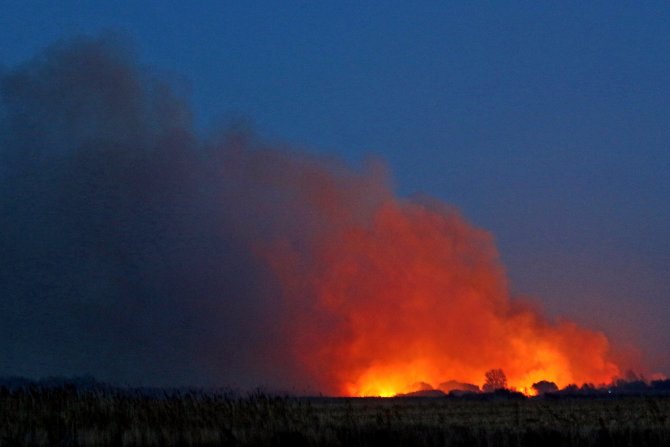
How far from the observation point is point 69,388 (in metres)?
38.8

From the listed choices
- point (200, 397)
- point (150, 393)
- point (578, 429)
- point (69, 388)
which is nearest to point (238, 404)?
point (200, 397)

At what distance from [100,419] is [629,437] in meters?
18.3

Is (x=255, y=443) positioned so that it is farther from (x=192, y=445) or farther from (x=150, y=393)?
(x=150, y=393)

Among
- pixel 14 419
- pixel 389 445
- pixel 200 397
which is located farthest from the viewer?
pixel 200 397

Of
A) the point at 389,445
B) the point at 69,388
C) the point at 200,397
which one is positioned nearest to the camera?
the point at 389,445

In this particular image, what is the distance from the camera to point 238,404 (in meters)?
35.6

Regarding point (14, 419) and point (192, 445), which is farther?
point (14, 419)

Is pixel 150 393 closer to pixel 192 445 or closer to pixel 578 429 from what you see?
pixel 192 445

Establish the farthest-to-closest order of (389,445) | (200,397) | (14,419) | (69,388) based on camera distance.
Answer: (69,388)
(200,397)
(14,419)
(389,445)

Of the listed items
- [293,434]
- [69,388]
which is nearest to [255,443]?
[293,434]

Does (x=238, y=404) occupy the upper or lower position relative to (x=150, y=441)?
upper

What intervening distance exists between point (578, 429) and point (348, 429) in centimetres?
738

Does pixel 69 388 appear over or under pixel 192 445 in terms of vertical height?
over

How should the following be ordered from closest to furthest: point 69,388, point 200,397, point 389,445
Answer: point 389,445 → point 200,397 → point 69,388
